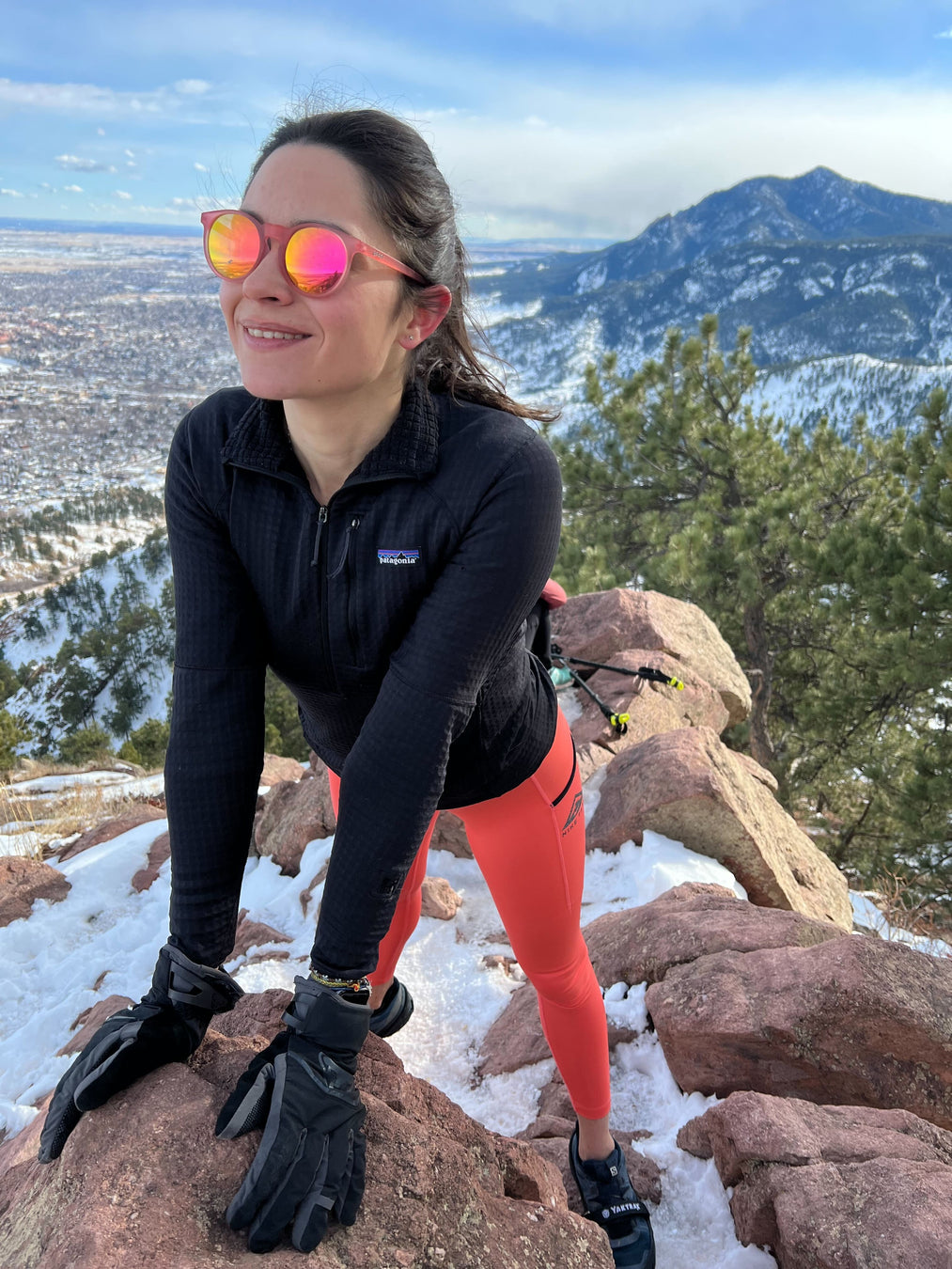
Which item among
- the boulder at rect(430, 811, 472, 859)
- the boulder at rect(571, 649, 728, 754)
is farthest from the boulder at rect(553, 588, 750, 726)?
the boulder at rect(430, 811, 472, 859)

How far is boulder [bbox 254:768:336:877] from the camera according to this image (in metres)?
5.18

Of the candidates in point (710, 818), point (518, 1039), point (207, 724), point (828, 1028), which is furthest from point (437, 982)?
point (207, 724)

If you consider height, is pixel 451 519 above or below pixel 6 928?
above

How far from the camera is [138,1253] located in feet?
4.25

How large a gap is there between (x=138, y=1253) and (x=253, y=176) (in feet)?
6.66

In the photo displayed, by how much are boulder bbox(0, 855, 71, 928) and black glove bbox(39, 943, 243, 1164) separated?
3.46 meters

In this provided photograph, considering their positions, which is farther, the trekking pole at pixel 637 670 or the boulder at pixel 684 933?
the trekking pole at pixel 637 670

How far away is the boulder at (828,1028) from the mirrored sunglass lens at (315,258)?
2.52m

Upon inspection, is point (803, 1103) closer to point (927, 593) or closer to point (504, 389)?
point (504, 389)

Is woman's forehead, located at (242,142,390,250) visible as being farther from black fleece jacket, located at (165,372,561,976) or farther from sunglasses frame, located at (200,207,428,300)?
black fleece jacket, located at (165,372,561,976)

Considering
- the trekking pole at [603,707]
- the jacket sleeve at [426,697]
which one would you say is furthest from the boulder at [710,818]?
the jacket sleeve at [426,697]

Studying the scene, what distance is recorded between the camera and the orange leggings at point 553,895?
2.11 m

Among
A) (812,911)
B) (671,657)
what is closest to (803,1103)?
(812,911)

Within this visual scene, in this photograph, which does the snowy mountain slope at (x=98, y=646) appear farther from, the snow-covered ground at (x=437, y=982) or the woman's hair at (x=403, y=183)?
the woman's hair at (x=403, y=183)
